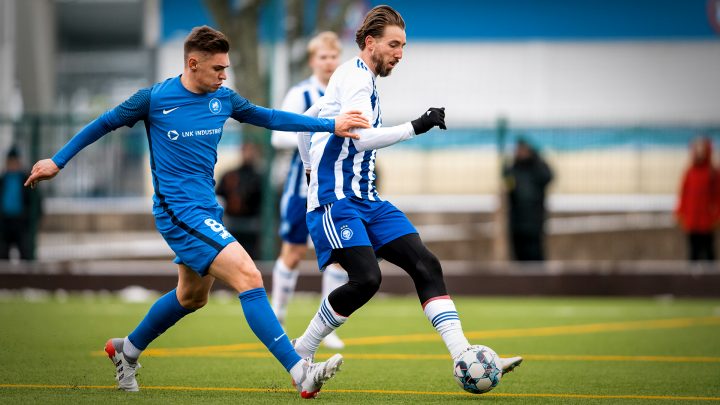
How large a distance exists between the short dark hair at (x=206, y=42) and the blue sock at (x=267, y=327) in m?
1.37

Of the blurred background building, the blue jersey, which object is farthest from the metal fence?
the blue jersey

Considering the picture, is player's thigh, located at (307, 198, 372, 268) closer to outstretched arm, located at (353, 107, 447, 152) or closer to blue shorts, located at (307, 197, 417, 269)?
blue shorts, located at (307, 197, 417, 269)

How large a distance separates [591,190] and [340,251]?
40.5 feet

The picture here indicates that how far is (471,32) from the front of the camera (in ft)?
95.3

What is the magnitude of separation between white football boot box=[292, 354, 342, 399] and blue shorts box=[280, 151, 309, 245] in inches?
141

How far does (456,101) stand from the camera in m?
28.3

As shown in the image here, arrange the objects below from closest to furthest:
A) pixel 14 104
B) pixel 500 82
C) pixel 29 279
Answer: pixel 29 279 < pixel 14 104 < pixel 500 82

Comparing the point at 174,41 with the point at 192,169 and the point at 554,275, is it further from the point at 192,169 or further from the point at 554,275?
the point at 192,169

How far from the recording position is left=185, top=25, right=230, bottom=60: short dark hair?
23.9 ft

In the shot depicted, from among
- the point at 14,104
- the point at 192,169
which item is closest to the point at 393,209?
the point at 192,169

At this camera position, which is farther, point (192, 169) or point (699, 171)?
point (699, 171)

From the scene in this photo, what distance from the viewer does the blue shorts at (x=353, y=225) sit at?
751cm

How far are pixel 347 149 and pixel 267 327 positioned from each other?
121cm

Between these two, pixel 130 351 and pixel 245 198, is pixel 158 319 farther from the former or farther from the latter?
pixel 245 198
